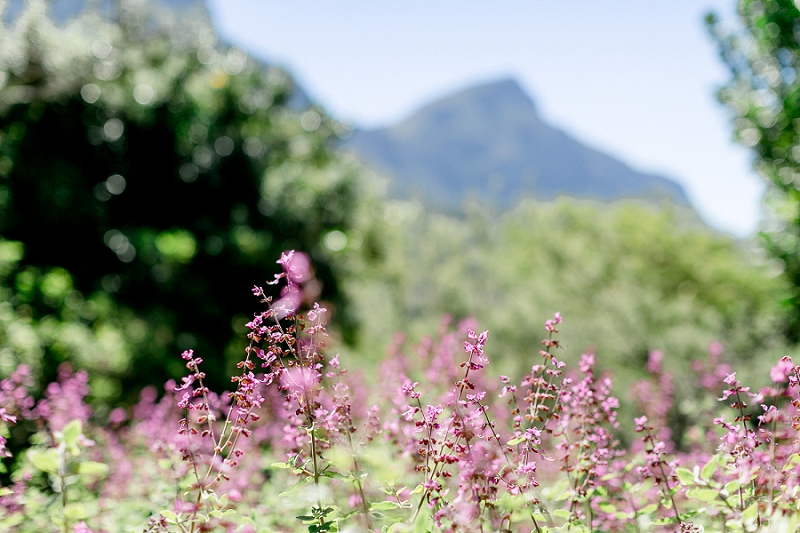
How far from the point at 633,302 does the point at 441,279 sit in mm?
50565

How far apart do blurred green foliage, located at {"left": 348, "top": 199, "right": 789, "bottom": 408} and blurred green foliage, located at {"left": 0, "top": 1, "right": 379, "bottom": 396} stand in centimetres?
411

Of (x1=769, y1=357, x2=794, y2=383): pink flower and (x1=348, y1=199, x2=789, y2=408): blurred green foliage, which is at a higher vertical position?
(x1=348, y1=199, x2=789, y2=408): blurred green foliage

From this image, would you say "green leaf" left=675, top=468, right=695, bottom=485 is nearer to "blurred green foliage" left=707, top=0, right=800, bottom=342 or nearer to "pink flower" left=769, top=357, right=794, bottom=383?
"pink flower" left=769, top=357, right=794, bottom=383

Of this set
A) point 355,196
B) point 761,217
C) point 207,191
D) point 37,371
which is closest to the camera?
point 37,371

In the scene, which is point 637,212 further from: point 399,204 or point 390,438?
point 390,438

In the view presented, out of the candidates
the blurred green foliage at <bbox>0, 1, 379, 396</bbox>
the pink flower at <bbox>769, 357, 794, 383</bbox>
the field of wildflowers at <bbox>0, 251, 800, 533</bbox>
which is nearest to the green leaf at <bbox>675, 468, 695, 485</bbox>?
the field of wildflowers at <bbox>0, 251, 800, 533</bbox>

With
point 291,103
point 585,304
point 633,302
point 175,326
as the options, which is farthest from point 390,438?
point 585,304

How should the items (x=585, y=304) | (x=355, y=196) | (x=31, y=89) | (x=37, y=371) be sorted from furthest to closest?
(x=585, y=304) < (x=355, y=196) < (x=31, y=89) < (x=37, y=371)

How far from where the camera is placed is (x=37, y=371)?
7133 millimetres

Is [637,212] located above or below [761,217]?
above

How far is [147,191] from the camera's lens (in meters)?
14.3

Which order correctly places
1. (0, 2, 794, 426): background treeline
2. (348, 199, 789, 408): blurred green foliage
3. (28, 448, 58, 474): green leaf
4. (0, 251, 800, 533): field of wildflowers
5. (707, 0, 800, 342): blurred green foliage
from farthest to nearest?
(348, 199, 789, 408): blurred green foliage
(0, 2, 794, 426): background treeline
(707, 0, 800, 342): blurred green foliage
(0, 251, 800, 533): field of wildflowers
(28, 448, 58, 474): green leaf

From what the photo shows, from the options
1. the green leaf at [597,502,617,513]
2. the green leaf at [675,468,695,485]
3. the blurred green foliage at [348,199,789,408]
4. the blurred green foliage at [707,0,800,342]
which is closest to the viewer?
the green leaf at [675,468,695,485]

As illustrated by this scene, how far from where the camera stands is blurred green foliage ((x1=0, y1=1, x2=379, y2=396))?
1116 centimetres
